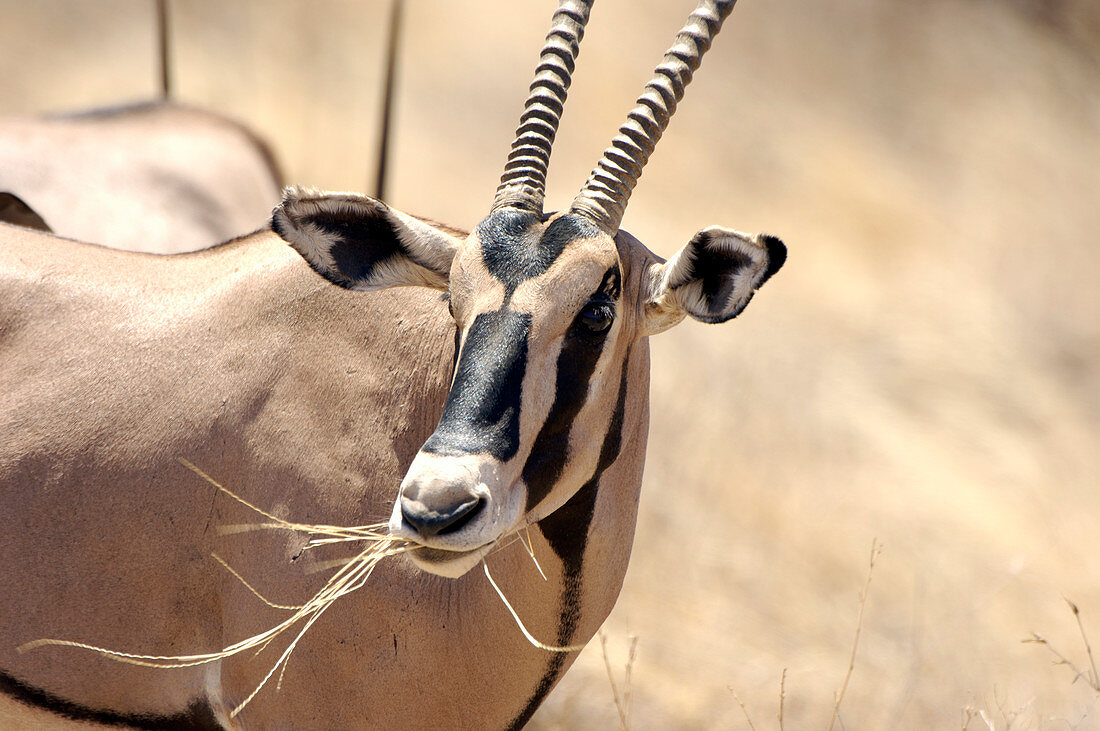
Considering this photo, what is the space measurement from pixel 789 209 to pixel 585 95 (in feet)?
10.7

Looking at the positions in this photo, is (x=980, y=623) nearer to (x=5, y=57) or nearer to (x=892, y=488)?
(x=892, y=488)

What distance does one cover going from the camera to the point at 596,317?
322 cm

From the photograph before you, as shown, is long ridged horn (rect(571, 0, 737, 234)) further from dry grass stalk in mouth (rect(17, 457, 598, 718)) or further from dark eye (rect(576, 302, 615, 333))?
dry grass stalk in mouth (rect(17, 457, 598, 718))

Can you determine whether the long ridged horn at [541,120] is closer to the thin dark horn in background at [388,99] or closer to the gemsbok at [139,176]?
the gemsbok at [139,176]

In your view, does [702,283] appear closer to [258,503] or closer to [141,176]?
[258,503]

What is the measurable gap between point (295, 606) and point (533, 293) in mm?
1448

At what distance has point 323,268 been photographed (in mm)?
3689

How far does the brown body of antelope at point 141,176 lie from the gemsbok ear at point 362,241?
10.1ft

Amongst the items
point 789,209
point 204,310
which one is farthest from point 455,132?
point 204,310

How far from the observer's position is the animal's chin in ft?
9.66

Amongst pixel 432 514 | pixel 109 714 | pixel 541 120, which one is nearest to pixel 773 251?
pixel 541 120

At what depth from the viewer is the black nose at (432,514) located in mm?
2762

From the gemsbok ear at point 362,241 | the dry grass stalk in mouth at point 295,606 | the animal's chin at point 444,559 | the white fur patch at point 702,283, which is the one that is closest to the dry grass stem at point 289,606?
the dry grass stalk in mouth at point 295,606

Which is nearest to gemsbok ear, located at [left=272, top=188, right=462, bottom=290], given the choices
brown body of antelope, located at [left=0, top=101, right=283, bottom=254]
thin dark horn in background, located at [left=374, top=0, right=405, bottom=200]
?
brown body of antelope, located at [left=0, top=101, right=283, bottom=254]
